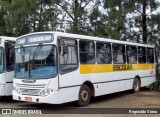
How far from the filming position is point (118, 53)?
1528cm

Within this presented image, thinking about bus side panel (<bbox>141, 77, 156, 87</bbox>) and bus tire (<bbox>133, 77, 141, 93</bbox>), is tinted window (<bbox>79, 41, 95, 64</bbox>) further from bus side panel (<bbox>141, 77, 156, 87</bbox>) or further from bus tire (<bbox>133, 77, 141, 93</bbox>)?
bus side panel (<bbox>141, 77, 156, 87</bbox>)

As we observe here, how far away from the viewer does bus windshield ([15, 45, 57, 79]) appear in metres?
11.2

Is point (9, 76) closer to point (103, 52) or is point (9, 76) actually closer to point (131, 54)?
point (103, 52)

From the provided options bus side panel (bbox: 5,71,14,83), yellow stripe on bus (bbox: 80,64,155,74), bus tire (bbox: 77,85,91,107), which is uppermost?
yellow stripe on bus (bbox: 80,64,155,74)

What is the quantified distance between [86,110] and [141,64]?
715 cm

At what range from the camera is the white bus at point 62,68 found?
11156 mm

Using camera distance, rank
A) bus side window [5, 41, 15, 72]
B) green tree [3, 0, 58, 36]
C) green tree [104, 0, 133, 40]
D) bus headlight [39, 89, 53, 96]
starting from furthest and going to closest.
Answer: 1. green tree [3, 0, 58, 36]
2. green tree [104, 0, 133, 40]
3. bus side window [5, 41, 15, 72]
4. bus headlight [39, 89, 53, 96]

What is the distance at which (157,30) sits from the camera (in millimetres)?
20609

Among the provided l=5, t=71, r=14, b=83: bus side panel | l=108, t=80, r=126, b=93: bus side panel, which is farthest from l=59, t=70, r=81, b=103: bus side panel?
l=5, t=71, r=14, b=83: bus side panel

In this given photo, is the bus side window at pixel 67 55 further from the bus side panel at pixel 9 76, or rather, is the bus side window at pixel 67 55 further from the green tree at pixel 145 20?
the green tree at pixel 145 20

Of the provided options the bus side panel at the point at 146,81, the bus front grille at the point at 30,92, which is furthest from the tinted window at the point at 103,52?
the bus side panel at the point at 146,81

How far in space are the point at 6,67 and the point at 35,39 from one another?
2372 millimetres

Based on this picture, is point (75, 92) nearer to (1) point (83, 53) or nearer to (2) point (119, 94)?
(1) point (83, 53)

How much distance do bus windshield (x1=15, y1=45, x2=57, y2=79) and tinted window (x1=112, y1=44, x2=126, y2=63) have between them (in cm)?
438
